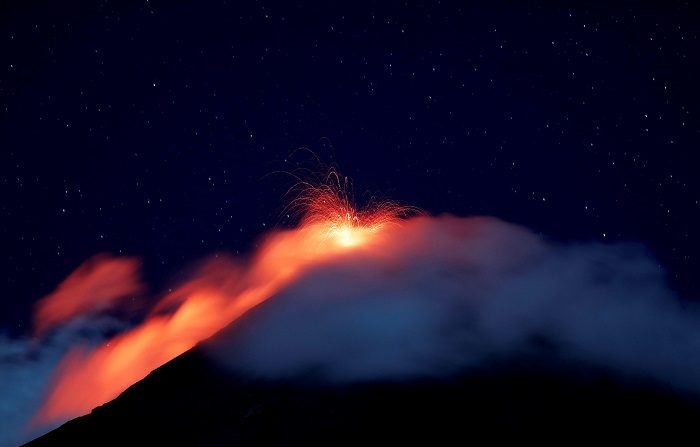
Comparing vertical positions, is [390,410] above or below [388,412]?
above

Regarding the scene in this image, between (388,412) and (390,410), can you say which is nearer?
(388,412)

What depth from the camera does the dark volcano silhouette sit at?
3331cm

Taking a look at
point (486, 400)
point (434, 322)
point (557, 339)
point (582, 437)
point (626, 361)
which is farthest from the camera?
point (434, 322)

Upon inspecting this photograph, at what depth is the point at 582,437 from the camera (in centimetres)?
3328

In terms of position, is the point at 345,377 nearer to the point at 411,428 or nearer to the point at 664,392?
the point at 411,428

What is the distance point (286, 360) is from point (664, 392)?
2928 cm

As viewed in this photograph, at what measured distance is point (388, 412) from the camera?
35750 millimetres

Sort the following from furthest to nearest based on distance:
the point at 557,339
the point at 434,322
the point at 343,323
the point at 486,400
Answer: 1. the point at 343,323
2. the point at 434,322
3. the point at 557,339
4. the point at 486,400

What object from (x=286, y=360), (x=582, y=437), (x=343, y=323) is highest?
(x=343, y=323)

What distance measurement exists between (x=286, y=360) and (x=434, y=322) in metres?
21.7

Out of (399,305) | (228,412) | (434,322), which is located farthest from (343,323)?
(228,412)

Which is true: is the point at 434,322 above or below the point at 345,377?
above

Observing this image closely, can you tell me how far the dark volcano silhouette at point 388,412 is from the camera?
33312 millimetres

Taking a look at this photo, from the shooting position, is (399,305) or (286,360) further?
(399,305)
